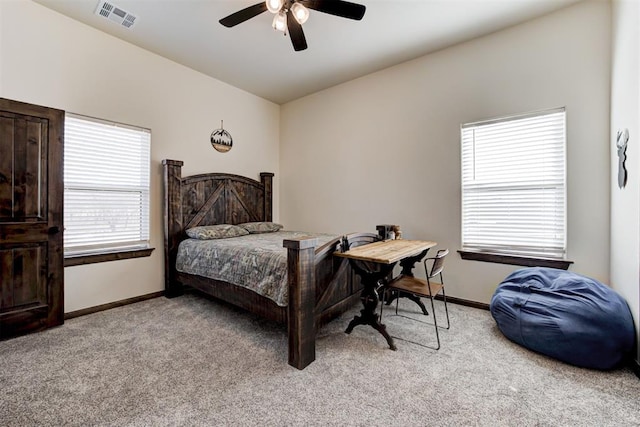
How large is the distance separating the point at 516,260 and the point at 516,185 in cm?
81

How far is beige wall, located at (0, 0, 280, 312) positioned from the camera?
264 centimetres

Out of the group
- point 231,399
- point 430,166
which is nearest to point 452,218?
point 430,166

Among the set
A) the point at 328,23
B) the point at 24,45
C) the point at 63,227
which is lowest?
the point at 63,227

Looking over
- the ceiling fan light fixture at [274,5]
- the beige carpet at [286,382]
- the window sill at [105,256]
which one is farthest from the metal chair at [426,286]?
the window sill at [105,256]

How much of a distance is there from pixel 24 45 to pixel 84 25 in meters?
0.63

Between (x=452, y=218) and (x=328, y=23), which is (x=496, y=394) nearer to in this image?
(x=452, y=218)

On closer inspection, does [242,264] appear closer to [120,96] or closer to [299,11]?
[299,11]

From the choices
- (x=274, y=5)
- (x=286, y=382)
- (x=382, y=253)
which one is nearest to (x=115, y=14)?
(x=274, y=5)

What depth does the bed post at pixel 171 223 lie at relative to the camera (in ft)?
11.6

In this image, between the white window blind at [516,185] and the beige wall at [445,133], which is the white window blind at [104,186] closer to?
the beige wall at [445,133]

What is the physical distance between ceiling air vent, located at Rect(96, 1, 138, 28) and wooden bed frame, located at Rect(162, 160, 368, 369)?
1.53 m

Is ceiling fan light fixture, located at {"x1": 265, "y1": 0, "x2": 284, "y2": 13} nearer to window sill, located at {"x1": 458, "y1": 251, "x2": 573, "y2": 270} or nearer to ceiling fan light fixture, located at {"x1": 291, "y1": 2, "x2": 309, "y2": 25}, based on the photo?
ceiling fan light fixture, located at {"x1": 291, "y1": 2, "x2": 309, "y2": 25}

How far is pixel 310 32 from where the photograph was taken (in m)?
3.05

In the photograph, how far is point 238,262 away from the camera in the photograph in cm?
260
